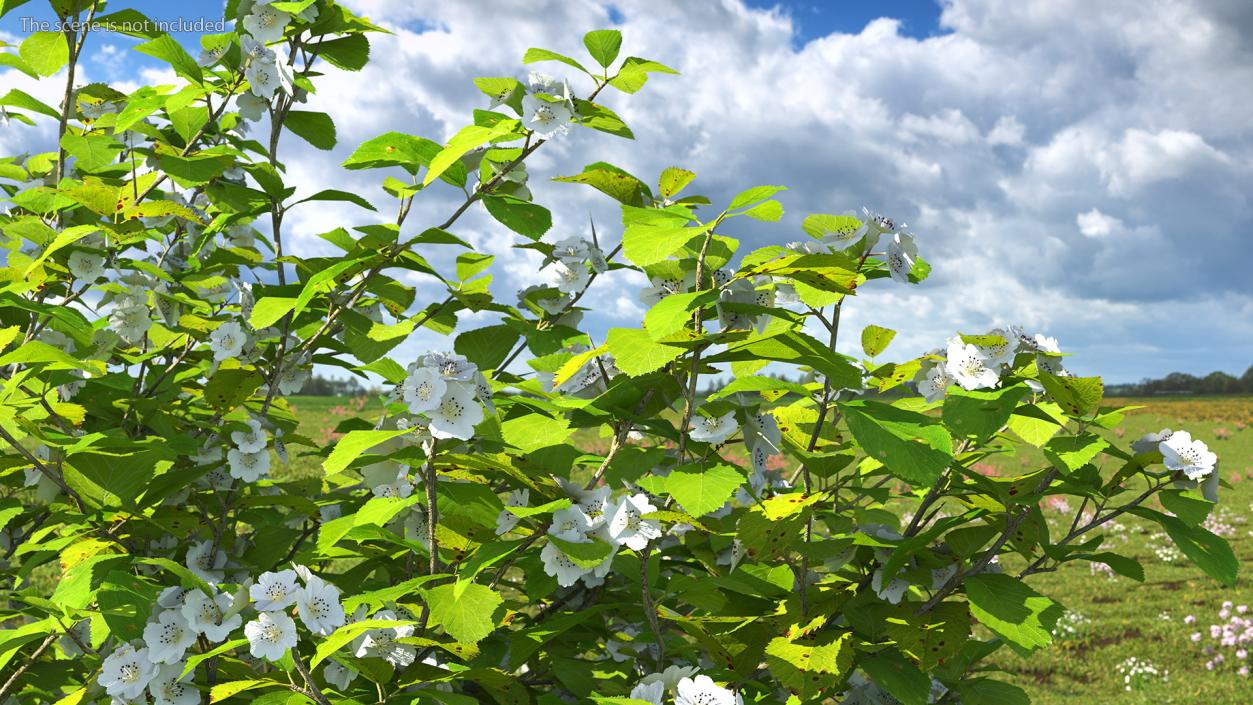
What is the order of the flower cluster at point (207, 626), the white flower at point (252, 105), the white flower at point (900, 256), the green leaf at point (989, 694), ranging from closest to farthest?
the flower cluster at point (207, 626) < the white flower at point (900, 256) < the green leaf at point (989, 694) < the white flower at point (252, 105)

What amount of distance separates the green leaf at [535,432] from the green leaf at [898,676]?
0.78 meters

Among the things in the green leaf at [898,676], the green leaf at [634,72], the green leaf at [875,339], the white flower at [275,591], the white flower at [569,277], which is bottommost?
the green leaf at [898,676]

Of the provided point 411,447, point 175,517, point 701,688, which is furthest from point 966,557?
point 175,517

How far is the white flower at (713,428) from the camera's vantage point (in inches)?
66.9

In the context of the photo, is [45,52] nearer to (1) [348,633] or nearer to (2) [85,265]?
(2) [85,265]

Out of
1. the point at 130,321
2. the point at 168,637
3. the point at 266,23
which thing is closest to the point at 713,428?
the point at 168,637

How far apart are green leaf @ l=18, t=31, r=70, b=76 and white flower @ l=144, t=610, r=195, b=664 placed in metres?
1.85

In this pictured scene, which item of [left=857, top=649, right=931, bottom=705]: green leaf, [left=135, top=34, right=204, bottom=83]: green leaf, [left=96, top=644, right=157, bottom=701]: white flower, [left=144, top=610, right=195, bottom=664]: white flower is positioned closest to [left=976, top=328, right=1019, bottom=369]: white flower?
[left=857, top=649, right=931, bottom=705]: green leaf

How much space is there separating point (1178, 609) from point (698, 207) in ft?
23.6

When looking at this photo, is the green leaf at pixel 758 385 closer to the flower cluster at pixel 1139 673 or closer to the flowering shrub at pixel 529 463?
the flowering shrub at pixel 529 463

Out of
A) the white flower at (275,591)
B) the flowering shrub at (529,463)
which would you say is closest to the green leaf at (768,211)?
the flowering shrub at (529,463)

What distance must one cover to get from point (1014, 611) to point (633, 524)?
2.53ft

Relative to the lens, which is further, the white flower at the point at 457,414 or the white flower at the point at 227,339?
the white flower at the point at 227,339

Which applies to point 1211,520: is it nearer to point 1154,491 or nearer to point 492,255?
point 1154,491
